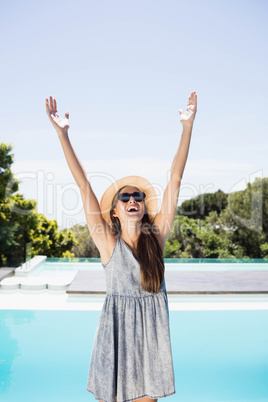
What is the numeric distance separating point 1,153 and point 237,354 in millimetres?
10184

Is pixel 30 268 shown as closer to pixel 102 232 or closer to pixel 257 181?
pixel 102 232

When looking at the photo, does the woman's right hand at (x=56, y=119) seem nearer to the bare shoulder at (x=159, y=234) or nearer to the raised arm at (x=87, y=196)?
the raised arm at (x=87, y=196)

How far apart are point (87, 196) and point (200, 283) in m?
5.48

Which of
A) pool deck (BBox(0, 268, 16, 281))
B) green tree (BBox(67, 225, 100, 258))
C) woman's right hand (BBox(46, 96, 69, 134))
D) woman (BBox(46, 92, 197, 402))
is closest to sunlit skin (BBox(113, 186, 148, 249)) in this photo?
woman (BBox(46, 92, 197, 402))

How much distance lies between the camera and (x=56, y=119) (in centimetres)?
175

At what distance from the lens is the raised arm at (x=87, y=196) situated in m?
1.69

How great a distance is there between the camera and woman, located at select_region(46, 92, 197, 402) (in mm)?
1645

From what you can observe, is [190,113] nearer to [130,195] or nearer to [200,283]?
[130,195]

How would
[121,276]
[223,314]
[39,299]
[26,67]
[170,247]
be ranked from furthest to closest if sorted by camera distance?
[26,67], [170,247], [39,299], [223,314], [121,276]

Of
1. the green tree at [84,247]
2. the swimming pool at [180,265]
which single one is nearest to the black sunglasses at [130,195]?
the swimming pool at [180,265]

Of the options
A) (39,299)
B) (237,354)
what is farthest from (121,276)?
(39,299)

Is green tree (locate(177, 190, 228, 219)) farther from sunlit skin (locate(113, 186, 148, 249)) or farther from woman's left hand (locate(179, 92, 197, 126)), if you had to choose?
sunlit skin (locate(113, 186, 148, 249))

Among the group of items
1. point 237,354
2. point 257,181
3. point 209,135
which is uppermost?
point 209,135

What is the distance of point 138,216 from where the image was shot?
1770 mm
